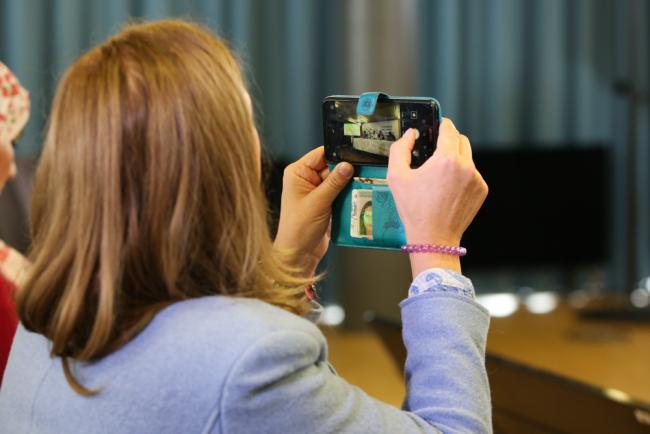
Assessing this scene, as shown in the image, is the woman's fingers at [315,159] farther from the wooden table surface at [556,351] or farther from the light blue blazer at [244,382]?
the wooden table surface at [556,351]

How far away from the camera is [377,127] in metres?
1.06

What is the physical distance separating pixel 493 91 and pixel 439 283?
3460mm

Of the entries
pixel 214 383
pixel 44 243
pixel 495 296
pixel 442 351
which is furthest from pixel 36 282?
pixel 495 296

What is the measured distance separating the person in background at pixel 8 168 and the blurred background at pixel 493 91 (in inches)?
69.6

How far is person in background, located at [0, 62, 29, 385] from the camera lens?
4.26 ft

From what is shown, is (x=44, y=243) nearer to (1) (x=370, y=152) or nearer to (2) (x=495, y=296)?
(1) (x=370, y=152)

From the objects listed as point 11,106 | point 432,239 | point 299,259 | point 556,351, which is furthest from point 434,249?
point 556,351

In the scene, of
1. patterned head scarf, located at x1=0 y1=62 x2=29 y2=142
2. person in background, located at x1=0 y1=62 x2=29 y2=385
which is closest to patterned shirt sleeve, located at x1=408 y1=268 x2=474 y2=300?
person in background, located at x1=0 y1=62 x2=29 y2=385

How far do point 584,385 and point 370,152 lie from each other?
0.44 m

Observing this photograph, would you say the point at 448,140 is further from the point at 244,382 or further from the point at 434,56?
the point at 434,56

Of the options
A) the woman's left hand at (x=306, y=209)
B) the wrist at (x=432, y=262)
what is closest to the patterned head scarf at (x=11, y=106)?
the woman's left hand at (x=306, y=209)

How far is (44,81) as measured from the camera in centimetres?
364

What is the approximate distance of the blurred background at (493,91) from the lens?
3.79 meters

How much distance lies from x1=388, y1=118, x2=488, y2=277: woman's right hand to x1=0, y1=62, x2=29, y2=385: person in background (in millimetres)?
593
